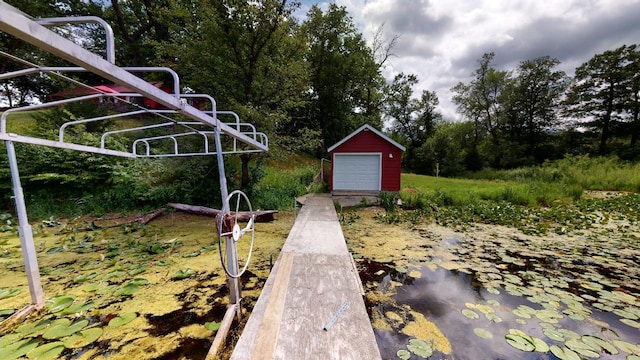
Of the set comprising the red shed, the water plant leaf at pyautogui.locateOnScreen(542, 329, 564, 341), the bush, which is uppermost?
the red shed

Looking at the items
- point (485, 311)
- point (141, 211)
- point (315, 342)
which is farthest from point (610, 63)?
point (141, 211)

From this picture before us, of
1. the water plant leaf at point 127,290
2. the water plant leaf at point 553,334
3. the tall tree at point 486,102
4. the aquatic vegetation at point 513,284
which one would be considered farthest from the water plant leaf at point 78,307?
the tall tree at point 486,102

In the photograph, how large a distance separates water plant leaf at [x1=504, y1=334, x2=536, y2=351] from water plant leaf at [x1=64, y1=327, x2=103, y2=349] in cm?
367

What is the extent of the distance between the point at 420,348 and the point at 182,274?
2951mm

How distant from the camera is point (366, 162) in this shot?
910 centimetres

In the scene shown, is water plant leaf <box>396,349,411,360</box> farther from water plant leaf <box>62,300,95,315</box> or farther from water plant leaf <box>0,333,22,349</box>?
water plant leaf <box>0,333,22,349</box>

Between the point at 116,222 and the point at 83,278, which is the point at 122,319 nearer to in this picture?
the point at 83,278

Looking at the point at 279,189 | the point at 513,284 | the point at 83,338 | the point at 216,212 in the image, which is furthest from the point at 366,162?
the point at 83,338

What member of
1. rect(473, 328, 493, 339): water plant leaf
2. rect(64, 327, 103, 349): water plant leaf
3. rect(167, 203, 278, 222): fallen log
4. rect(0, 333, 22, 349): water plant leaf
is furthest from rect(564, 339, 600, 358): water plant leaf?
rect(167, 203, 278, 222): fallen log

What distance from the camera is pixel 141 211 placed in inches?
268

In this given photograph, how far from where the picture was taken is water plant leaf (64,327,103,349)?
2.01 metres

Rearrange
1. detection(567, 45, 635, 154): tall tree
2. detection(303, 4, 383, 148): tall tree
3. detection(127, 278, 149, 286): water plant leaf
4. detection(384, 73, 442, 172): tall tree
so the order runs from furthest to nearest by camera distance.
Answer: detection(384, 73, 442, 172): tall tree
detection(567, 45, 635, 154): tall tree
detection(303, 4, 383, 148): tall tree
detection(127, 278, 149, 286): water plant leaf

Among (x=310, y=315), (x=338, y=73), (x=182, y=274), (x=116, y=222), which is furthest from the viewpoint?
(x=338, y=73)

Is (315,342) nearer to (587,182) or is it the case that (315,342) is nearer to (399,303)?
(399,303)
